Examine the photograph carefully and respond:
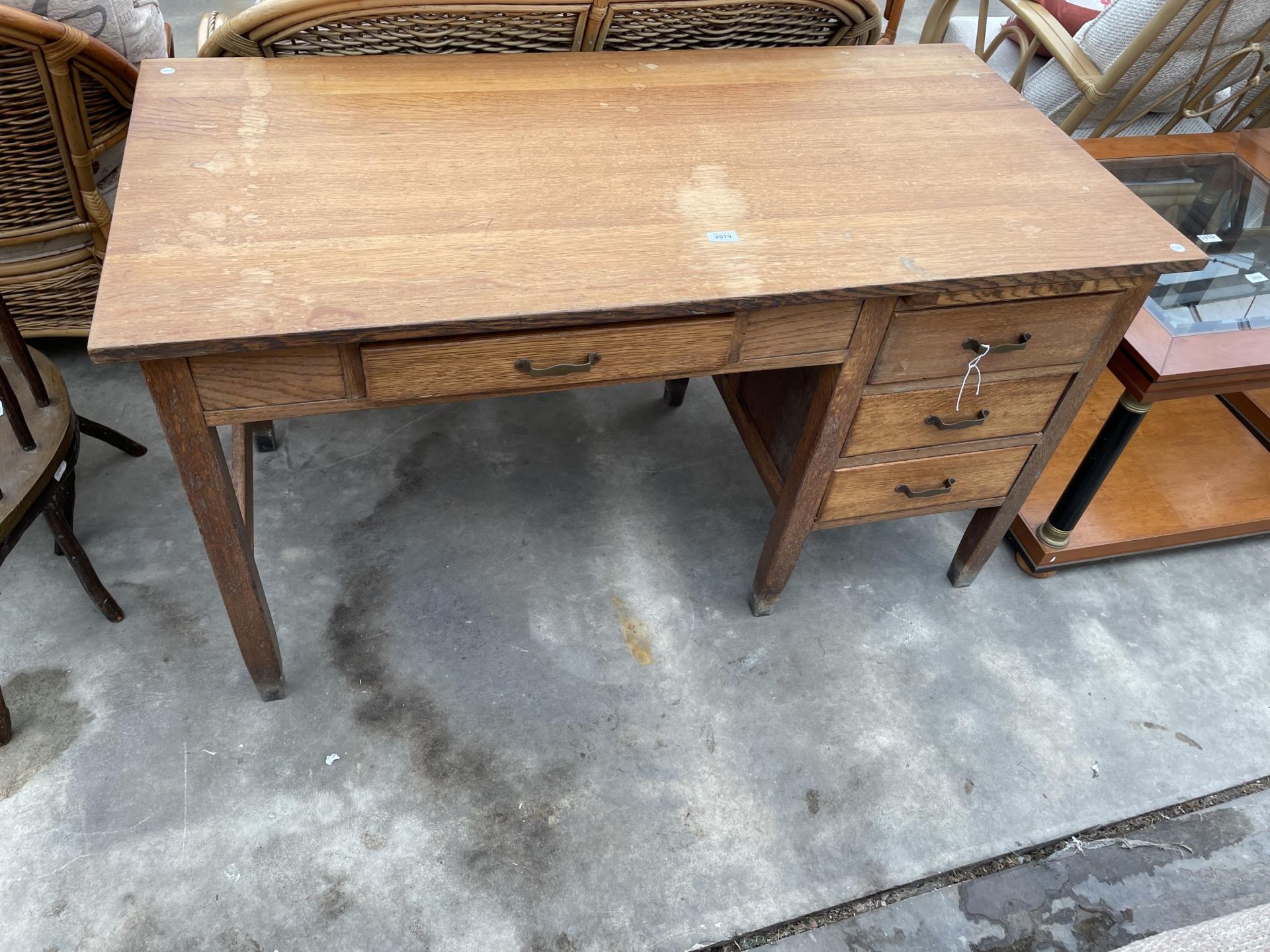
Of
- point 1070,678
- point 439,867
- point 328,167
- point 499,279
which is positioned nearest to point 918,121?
point 499,279

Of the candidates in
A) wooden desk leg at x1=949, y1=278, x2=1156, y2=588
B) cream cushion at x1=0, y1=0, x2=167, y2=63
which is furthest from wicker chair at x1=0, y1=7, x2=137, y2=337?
wooden desk leg at x1=949, y1=278, x2=1156, y2=588

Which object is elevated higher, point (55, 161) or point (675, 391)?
point (55, 161)

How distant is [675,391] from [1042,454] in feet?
2.88

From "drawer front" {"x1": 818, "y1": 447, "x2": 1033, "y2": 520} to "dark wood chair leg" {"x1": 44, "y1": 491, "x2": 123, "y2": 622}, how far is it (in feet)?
4.21

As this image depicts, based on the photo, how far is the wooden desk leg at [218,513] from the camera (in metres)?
1.02

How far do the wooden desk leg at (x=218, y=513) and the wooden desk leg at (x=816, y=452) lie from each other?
0.85 metres

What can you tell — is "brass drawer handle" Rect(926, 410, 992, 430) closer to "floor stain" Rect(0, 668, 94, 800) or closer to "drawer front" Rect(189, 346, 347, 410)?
"drawer front" Rect(189, 346, 347, 410)

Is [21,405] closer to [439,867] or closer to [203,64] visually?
[203,64]

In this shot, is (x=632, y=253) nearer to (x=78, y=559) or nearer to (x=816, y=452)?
(x=816, y=452)

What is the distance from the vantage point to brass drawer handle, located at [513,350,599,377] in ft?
3.62

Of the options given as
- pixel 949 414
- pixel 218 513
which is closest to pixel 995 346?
pixel 949 414

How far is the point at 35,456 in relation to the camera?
1388 millimetres

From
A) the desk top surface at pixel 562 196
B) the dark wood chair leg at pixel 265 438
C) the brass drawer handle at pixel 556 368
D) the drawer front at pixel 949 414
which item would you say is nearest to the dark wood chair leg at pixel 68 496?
the dark wood chair leg at pixel 265 438

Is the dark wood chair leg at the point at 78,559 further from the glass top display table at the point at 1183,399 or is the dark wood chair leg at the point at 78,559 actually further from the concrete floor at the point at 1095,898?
the glass top display table at the point at 1183,399
